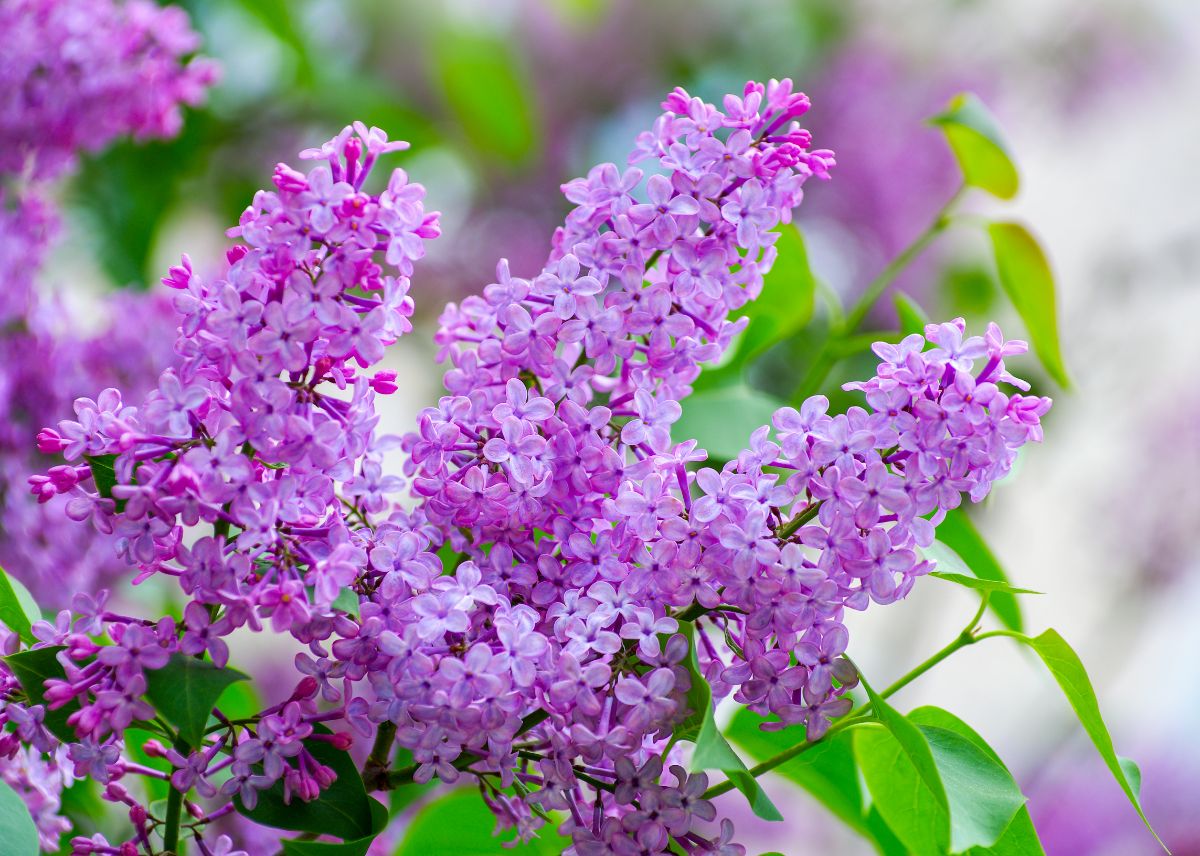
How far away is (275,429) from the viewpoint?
31cm

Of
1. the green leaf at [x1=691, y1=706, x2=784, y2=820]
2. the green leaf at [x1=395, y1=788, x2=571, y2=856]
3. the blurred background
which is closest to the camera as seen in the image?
the green leaf at [x1=691, y1=706, x2=784, y2=820]

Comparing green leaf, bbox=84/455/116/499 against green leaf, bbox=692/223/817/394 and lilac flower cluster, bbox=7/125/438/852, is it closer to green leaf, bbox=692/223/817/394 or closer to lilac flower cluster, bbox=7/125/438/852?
lilac flower cluster, bbox=7/125/438/852

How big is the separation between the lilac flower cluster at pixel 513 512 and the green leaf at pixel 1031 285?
0.75 ft

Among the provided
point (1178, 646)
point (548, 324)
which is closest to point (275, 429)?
point (548, 324)

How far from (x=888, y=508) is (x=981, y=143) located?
0.30 m

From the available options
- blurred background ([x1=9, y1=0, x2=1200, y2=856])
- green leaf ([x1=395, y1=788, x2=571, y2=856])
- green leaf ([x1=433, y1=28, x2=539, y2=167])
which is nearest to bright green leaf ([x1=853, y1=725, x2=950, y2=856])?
green leaf ([x1=395, y1=788, x2=571, y2=856])

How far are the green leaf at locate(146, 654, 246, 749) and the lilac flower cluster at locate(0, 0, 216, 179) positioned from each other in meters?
0.37

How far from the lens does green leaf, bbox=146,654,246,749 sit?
1.02 ft

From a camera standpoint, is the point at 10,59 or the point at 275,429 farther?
the point at 10,59

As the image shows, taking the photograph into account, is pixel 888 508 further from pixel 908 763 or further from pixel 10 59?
pixel 10 59

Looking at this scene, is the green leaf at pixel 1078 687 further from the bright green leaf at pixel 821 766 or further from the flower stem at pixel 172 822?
the flower stem at pixel 172 822

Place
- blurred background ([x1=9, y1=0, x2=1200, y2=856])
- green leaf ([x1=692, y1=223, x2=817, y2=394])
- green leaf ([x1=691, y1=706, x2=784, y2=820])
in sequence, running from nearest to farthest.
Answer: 1. green leaf ([x1=691, y1=706, x2=784, y2=820])
2. green leaf ([x1=692, y1=223, x2=817, y2=394])
3. blurred background ([x1=9, y1=0, x2=1200, y2=856])

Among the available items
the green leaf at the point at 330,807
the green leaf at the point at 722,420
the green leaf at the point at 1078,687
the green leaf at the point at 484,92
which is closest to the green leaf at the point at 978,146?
the green leaf at the point at 722,420

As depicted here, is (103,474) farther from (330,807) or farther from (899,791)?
(899,791)
